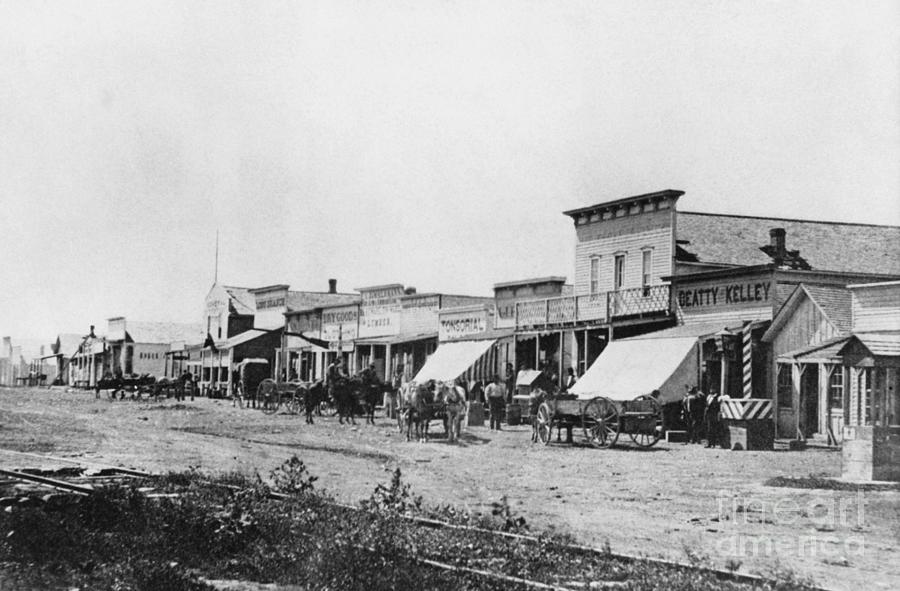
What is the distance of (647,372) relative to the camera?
1069 inches

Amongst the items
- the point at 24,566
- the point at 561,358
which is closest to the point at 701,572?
the point at 24,566

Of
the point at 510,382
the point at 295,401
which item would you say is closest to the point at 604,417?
the point at 510,382

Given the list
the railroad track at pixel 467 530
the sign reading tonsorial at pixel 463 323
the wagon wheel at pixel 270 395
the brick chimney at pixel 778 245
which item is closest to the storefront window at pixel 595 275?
the sign reading tonsorial at pixel 463 323

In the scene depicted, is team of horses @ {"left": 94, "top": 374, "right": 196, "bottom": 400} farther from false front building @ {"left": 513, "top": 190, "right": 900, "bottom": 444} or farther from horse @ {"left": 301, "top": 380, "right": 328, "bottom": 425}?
false front building @ {"left": 513, "top": 190, "right": 900, "bottom": 444}

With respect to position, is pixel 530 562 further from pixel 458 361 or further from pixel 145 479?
pixel 458 361

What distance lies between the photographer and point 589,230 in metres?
35.9

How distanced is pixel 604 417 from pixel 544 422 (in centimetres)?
152

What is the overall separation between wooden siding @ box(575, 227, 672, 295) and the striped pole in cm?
597

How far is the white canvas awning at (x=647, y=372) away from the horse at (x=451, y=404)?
3.15 meters

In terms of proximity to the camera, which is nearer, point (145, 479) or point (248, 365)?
point (145, 479)

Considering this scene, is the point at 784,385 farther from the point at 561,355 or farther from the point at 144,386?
the point at 144,386

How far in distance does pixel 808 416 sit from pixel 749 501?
12.9 m

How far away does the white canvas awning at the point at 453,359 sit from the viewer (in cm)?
3600

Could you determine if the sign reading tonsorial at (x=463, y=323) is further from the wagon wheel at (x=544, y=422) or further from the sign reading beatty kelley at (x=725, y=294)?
the wagon wheel at (x=544, y=422)
